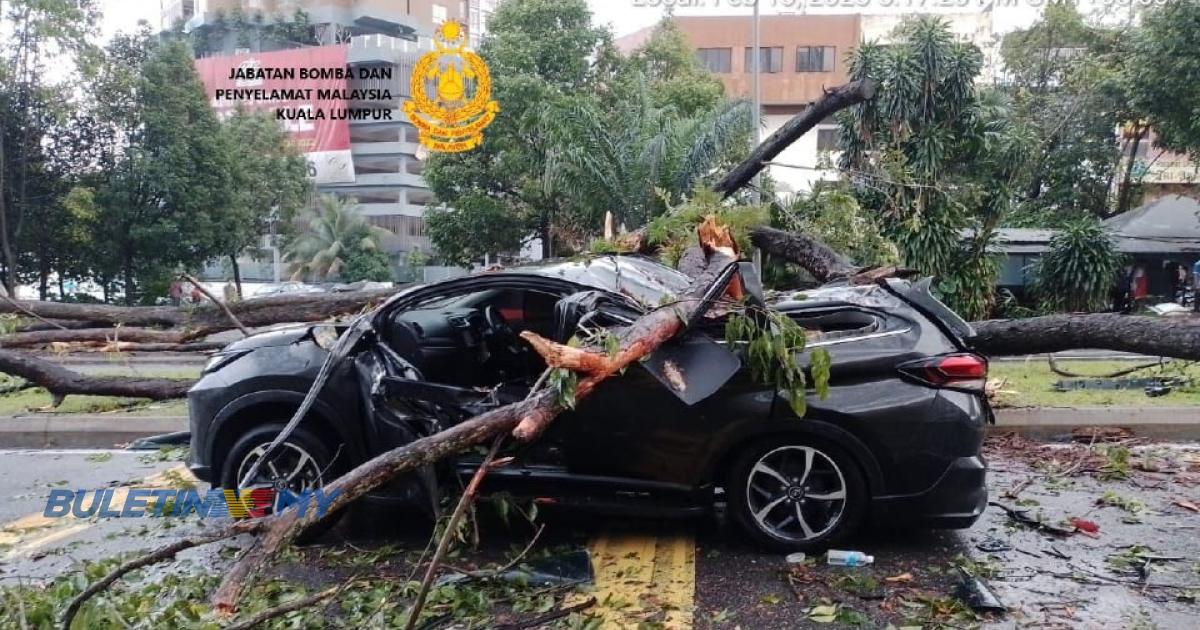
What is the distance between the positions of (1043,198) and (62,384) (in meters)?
28.1

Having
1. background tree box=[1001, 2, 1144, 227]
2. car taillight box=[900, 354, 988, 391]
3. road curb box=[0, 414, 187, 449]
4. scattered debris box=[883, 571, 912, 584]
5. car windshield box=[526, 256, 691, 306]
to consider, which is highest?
background tree box=[1001, 2, 1144, 227]

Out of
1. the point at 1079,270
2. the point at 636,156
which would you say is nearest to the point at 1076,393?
the point at 636,156

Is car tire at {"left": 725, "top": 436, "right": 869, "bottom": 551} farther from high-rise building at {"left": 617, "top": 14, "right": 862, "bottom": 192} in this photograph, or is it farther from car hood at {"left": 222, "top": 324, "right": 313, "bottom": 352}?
high-rise building at {"left": 617, "top": 14, "right": 862, "bottom": 192}

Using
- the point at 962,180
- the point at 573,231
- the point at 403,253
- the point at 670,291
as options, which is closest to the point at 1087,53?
the point at 962,180

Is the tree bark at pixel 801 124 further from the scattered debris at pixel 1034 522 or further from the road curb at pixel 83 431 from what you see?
the road curb at pixel 83 431

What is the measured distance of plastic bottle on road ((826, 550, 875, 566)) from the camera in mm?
4332

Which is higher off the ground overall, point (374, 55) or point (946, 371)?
point (374, 55)

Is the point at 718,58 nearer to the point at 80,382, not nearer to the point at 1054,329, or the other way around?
the point at 1054,329

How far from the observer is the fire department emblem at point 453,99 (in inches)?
906

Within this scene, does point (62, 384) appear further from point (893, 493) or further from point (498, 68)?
point (498, 68)

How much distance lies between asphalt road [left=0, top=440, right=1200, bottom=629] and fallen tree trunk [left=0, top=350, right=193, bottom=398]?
1.75 meters

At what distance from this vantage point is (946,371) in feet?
14.1

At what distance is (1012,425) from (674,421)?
4076 millimetres

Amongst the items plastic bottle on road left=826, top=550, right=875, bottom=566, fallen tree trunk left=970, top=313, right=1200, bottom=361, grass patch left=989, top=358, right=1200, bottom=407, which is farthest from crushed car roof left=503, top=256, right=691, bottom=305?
grass patch left=989, top=358, right=1200, bottom=407
